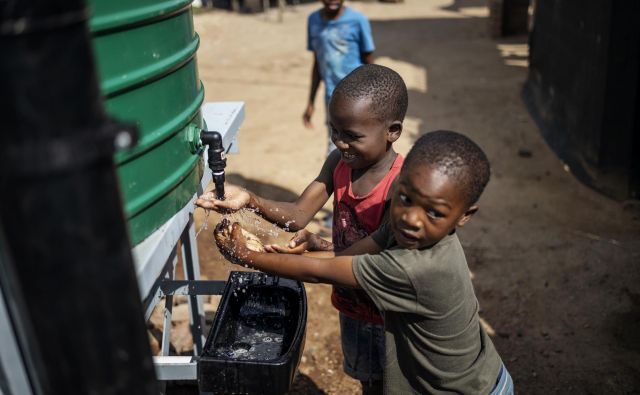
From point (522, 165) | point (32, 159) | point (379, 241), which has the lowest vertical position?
point (522, 165)

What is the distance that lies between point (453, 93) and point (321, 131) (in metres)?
2.35

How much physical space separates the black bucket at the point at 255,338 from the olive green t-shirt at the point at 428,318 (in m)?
0.33

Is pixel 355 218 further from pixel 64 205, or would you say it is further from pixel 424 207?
pixel 64 205

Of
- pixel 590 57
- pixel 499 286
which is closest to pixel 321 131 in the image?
pixel 590 57

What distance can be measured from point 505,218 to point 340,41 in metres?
1.95

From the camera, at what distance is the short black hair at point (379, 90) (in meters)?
2.00

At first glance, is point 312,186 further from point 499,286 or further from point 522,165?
point 522,165

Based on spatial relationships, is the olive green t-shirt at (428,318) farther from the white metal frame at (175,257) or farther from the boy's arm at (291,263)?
the white metal frame at (175,257)

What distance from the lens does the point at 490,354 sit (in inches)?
75.1

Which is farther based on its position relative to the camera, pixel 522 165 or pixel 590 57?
pixel 522 165

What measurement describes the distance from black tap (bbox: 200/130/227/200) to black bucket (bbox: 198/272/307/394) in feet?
1.23

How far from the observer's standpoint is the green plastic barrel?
1.49 meters

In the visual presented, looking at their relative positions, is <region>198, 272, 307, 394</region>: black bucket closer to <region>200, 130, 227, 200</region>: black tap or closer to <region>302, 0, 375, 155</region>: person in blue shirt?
<region>200, 130, 227, 200</region>: black tap

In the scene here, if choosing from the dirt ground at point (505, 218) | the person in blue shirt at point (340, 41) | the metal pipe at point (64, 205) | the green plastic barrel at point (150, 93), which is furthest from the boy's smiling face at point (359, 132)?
the person in blue shirt at point (340, 41)
